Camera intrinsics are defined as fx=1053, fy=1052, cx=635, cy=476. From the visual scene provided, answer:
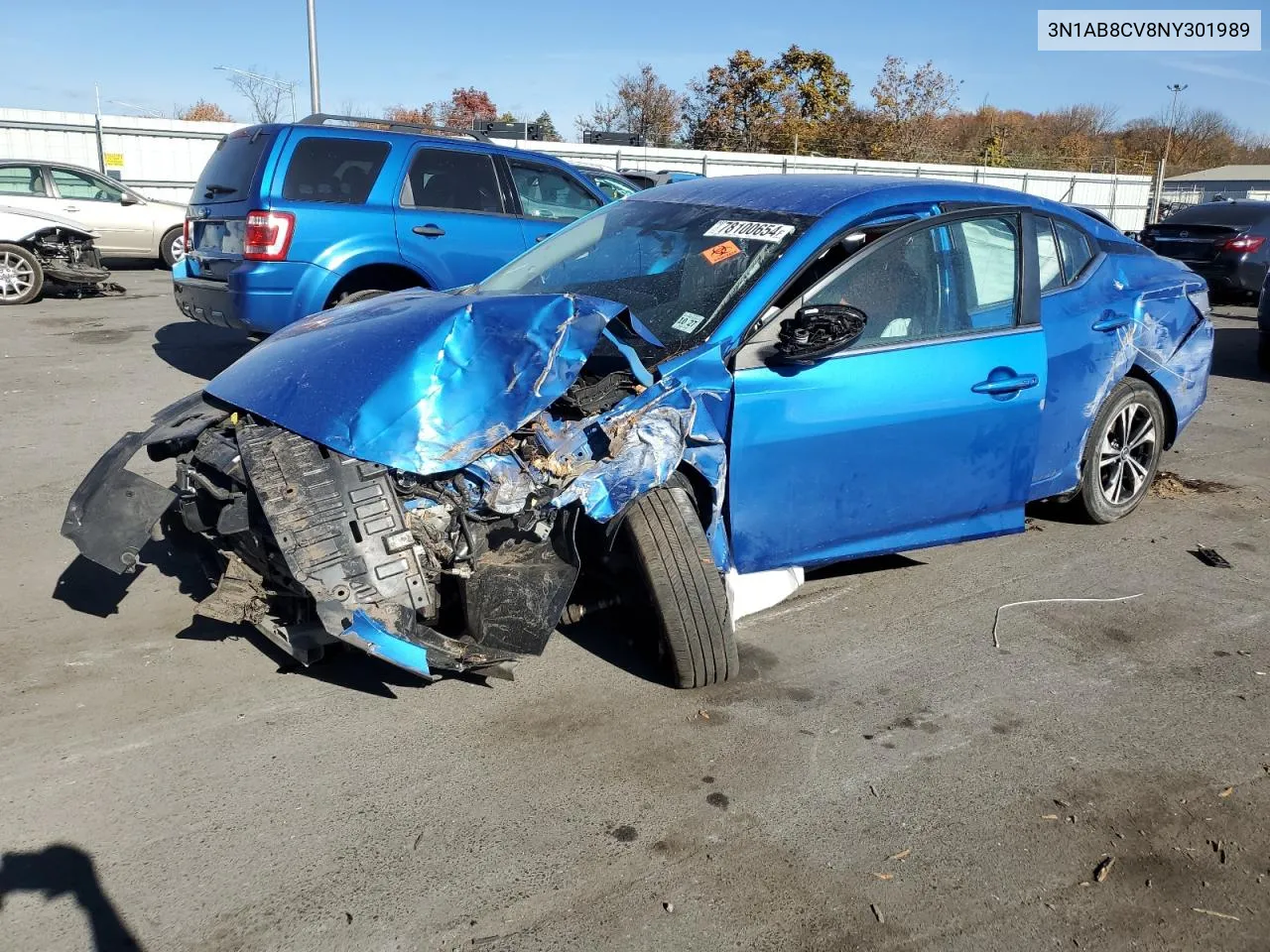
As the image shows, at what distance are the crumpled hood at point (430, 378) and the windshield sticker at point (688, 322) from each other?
323 mm

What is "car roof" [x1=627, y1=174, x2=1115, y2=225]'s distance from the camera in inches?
176

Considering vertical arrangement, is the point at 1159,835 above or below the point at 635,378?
below

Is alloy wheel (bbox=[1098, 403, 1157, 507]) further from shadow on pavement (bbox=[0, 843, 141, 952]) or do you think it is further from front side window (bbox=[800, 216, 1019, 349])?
shadow on pavement (bbox=[0, 843, 141, 952])

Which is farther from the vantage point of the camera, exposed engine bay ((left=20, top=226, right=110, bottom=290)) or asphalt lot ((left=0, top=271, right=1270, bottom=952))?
exposed engine bay ((left=20, top=226, right=110, bottom=290))

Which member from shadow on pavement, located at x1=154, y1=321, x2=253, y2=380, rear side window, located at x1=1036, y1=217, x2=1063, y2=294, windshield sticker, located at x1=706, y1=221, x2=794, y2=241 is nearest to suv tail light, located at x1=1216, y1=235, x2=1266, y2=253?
rear side window, located at x1=1036, y1=217, x2=1063, y2=294

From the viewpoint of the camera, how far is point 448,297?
430 cm

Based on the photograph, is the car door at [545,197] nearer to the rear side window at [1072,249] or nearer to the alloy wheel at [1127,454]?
the rear side window at [1072,249]

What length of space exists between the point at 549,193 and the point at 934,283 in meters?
5.12

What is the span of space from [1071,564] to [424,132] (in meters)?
5.92

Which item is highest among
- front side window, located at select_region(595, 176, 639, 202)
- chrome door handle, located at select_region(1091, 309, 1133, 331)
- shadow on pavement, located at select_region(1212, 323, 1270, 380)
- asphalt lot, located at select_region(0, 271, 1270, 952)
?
front side window, located at select_region(595, 176, 639, 202)

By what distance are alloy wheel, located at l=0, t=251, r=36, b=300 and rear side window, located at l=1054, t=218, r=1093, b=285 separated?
1130 cm

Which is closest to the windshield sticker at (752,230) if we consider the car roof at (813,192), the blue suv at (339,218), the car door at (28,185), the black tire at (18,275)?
the car roof at (813,192)

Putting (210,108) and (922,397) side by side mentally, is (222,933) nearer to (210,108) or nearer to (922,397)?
(922,397)

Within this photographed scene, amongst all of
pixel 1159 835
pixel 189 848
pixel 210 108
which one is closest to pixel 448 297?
pixel 189 848
